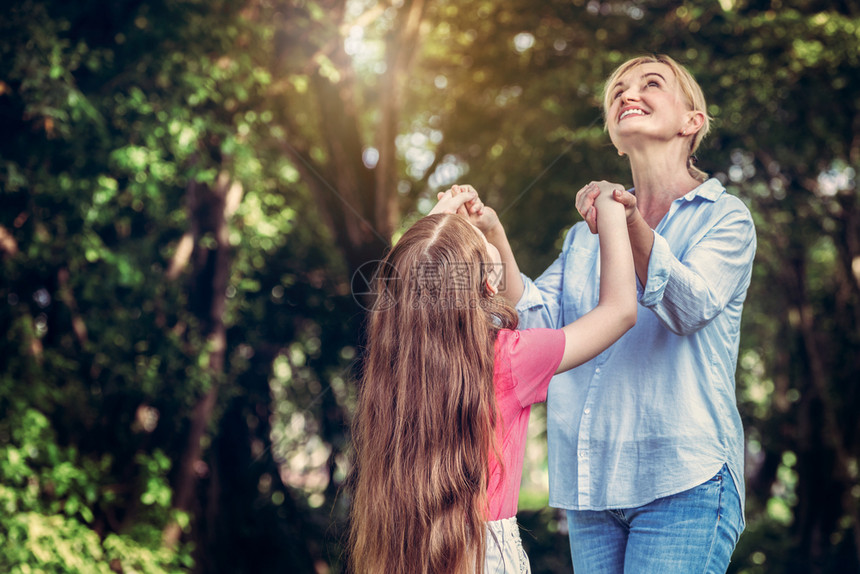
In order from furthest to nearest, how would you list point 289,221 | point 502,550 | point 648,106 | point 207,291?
point 289,221, point 207,291, point 648,106, point 502,550

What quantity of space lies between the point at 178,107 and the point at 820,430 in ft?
22.1

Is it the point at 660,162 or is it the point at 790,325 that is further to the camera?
the point at 790,325

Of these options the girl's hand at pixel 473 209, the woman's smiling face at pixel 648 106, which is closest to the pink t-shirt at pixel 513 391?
the girl's hand at pixel 473 209

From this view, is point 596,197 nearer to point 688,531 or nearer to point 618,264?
point 618,264

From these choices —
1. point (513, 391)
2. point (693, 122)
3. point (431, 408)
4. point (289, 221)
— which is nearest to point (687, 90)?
point (693, 122)

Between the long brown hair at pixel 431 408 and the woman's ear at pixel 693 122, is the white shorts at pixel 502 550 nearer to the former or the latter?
the long brown hair at pixel 431 408

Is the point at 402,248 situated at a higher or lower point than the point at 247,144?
lower

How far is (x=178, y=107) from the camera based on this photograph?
4523 millimetres

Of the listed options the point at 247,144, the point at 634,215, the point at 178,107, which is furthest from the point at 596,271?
the point at 247,144

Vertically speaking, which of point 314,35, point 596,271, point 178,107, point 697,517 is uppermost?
point 314,35

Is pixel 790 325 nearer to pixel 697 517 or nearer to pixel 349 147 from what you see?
pixel 349 147

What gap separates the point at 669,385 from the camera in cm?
165

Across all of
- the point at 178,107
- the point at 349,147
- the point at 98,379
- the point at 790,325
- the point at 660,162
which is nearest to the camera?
the point at 660,162

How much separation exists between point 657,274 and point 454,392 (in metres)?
0.52
